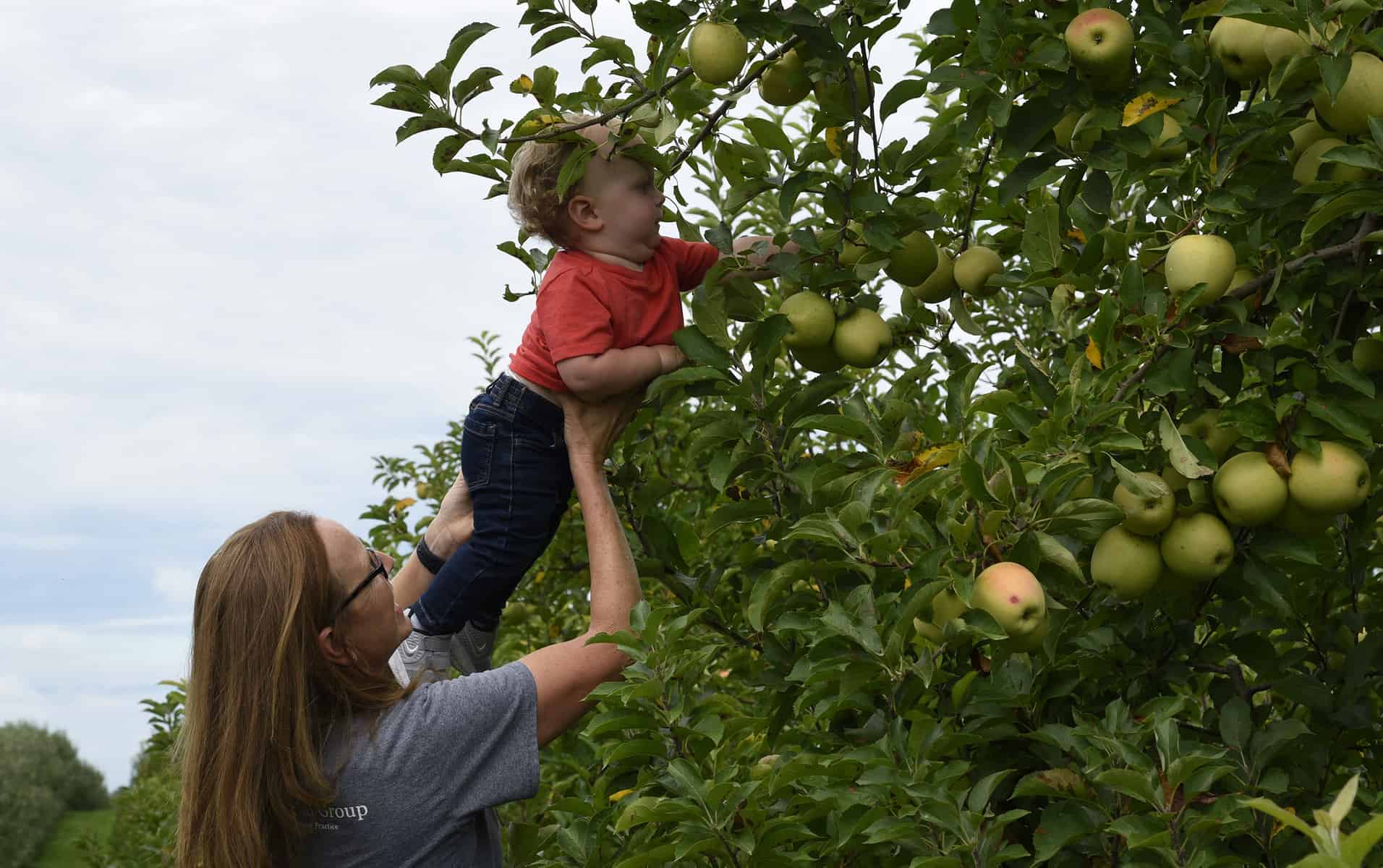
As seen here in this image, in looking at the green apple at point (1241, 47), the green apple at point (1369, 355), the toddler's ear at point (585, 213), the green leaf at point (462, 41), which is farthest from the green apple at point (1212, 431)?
the green leaf at point (462, 41)

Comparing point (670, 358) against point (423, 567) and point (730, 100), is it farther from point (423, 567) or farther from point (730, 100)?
point (423, 567)

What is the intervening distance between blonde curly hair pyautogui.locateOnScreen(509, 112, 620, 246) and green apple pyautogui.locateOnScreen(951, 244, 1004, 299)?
0.81 metres

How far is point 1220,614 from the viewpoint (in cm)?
254

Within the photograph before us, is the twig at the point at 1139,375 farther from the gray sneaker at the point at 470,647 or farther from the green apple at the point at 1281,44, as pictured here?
the gray sneaker at the point at 470,647

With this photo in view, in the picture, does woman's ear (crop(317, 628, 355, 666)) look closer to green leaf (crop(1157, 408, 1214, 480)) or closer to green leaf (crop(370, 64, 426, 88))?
green leaf (crop(370, 64, 426, 88))

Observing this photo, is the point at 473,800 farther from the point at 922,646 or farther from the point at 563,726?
the point at 922,646

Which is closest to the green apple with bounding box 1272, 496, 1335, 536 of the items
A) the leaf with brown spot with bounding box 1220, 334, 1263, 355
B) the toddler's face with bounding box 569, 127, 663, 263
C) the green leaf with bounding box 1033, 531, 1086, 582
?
the leaf with brown spot with bounding box 1220, 334, 1263, 355

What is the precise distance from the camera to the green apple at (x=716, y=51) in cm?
232

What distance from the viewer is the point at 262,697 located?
227cm

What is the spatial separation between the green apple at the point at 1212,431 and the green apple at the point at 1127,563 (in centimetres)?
22

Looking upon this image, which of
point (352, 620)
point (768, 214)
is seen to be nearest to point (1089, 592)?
point (352, 620)

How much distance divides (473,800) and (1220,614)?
150 centimetres

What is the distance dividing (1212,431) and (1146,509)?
275 mm

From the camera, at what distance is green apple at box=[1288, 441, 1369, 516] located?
2.11 meters
